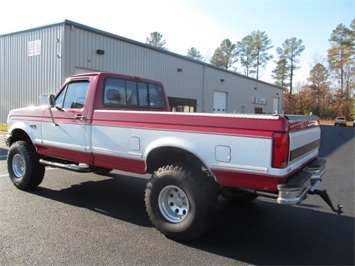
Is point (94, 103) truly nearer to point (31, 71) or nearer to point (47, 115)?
point (47, 115)

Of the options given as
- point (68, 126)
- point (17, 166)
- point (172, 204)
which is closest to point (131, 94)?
point (68, 126)

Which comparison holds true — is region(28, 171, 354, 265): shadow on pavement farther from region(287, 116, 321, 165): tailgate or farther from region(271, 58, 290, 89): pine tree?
region(271, 58, 290, 89): pine tree

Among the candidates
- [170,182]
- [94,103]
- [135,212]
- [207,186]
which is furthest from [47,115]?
[207,186]

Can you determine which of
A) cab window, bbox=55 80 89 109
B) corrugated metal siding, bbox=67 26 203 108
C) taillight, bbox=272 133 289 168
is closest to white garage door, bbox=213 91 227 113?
corrugated metal siding, bbox=67 26 203 108

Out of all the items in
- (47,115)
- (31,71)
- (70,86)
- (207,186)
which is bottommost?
(207,186)

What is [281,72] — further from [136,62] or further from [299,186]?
[299,186]

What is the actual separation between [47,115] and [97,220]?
7.51ft

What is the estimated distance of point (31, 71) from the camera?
1884 cm

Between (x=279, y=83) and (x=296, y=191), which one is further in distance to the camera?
(x=279, y=83)

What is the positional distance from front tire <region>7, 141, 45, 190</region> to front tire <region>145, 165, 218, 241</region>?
2.98m

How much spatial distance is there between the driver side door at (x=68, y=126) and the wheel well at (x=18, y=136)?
0.82 metres

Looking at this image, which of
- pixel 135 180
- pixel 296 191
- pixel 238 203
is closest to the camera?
pixel 296 191

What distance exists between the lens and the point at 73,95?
222 inches

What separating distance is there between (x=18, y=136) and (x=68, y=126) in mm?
1957
